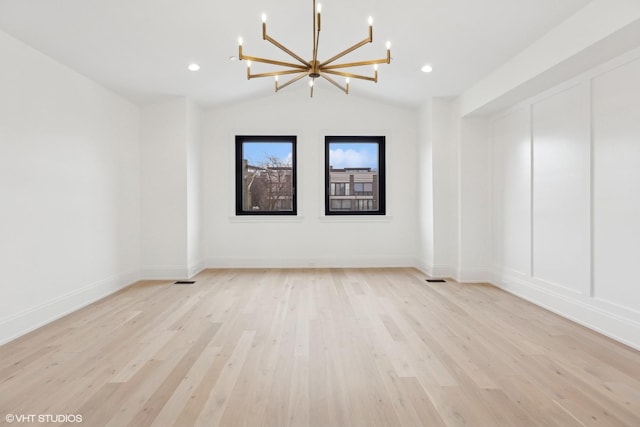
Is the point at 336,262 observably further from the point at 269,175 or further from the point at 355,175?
the point at 269,175

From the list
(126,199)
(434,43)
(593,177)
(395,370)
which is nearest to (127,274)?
(126,199)

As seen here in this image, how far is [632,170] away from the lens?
2.65m

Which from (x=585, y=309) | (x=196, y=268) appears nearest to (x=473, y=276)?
(x=585, y=309)

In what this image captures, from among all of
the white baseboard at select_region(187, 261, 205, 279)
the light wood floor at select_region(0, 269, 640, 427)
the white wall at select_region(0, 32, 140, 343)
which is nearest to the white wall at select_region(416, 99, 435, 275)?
the light wood floor at select_region(0, 269, 640, 427)

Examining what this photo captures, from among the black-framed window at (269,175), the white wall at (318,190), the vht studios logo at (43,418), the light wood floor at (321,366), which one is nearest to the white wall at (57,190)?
the light wood floor at (321,366)

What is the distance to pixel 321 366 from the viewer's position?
225 centimetres

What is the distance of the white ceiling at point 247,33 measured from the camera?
9.04 ft

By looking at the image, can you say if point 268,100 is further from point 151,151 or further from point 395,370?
point 395,370

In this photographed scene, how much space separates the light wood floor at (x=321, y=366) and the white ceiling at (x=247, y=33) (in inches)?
101

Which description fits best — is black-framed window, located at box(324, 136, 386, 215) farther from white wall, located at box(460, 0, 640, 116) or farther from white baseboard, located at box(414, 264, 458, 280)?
white wall, located at box(460, 0, 640, 116)

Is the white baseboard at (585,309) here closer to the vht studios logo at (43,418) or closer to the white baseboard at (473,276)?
the white baseboard at (473,276)

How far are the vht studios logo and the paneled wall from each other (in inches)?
147

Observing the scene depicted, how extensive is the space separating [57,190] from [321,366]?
3062mm

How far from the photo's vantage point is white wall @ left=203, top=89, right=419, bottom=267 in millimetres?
5543
